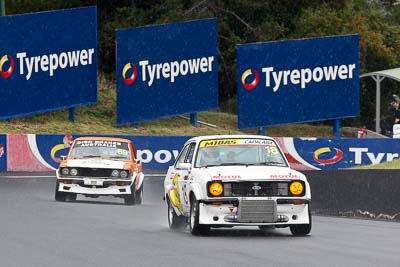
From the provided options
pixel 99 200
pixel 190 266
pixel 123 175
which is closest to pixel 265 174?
pixel 190 266

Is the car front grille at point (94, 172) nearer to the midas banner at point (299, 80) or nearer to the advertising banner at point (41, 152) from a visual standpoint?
the advertising banner at point (41, 152)

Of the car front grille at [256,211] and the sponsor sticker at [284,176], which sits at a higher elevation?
the sponsor sticker at [284,176]

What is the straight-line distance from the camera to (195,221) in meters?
15.4

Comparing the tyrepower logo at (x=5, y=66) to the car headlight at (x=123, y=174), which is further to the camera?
the tyrepower logo at (x=5, y=66)

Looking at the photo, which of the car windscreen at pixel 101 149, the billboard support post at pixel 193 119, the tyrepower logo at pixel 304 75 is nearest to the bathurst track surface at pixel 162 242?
the car windscreen at pixel 101 149

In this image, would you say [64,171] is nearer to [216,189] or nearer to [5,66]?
[216,189]

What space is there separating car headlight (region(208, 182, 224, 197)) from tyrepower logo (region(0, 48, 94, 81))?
2686cm

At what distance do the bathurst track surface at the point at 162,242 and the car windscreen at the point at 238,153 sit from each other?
3.24 feet

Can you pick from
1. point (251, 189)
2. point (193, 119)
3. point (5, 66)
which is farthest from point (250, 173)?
point (193, 119)

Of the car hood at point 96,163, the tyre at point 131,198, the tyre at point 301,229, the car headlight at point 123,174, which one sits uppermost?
the car hood at point 96,163

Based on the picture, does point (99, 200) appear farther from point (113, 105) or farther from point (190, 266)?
point (113, 105)

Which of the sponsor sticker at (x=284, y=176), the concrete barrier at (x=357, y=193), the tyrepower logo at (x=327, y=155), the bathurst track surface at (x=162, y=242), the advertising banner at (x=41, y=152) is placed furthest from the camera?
the tyrepower logo at (x=327, y=155)

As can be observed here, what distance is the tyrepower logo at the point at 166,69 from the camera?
43750 mm

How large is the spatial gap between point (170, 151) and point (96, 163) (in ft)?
47.4
